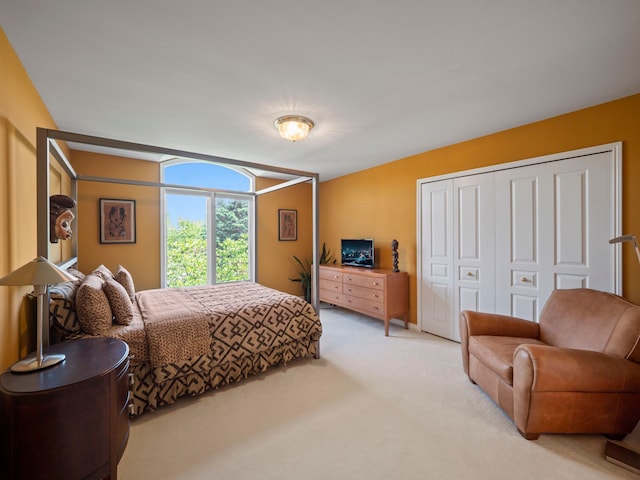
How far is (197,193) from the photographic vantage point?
443 centimetres

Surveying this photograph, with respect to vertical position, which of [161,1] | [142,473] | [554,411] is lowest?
[142,473]

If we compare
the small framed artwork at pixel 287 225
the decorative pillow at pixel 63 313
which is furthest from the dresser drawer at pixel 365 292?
the decorative pillow at pixel 63 313

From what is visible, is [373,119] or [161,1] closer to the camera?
[161,1]

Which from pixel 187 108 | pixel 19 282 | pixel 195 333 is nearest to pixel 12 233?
pixel 19 282

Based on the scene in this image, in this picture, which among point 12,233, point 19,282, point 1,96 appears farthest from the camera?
point 12,233

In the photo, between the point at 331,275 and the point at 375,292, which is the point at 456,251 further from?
the point at 331,275

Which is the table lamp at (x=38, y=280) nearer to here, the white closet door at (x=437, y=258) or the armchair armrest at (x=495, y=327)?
the armchair armrest at (x=495, y=327)

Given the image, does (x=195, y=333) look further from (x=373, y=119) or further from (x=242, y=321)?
(x=373, y=119)

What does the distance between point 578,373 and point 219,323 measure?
2.53 m

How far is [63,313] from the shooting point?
73.4 inches

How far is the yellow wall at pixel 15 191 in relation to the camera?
151 cm

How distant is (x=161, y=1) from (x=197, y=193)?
334 cm

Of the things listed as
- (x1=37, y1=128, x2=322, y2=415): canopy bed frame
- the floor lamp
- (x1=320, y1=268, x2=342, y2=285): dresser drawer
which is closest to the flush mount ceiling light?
(x1=37, y1=128, x2=322, y2=415): canopy bed frame

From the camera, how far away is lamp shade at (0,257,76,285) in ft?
4.08
